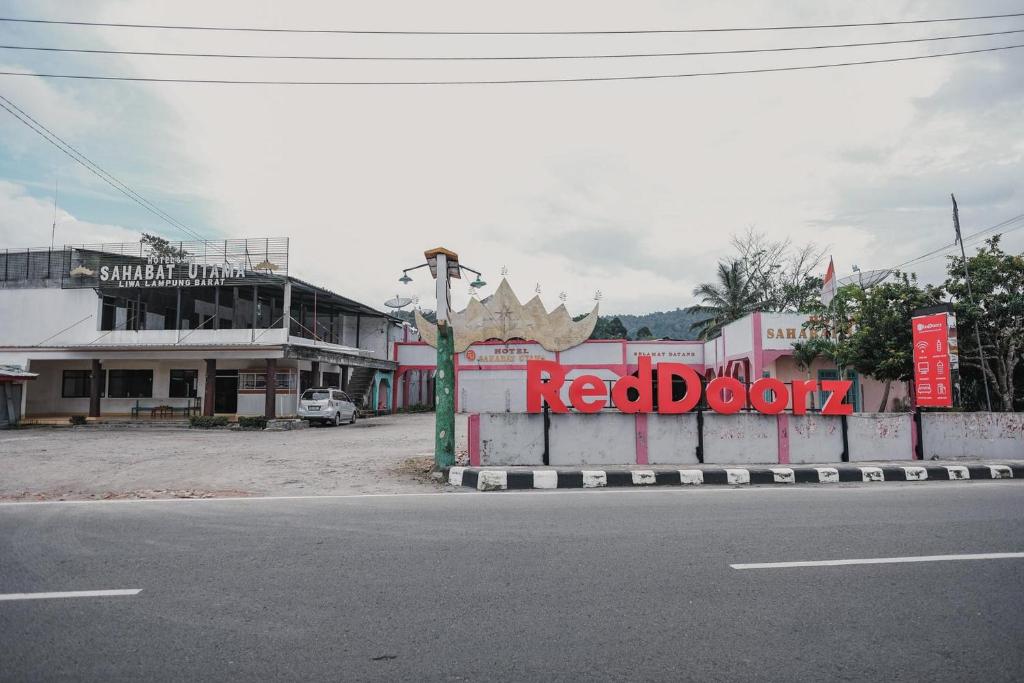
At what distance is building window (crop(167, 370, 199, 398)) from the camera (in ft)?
90.5

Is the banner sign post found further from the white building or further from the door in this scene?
the door

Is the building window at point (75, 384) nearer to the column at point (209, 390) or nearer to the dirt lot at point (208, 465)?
the column at point (209, 390)

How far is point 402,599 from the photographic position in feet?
13.6

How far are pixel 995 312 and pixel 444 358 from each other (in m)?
14.8

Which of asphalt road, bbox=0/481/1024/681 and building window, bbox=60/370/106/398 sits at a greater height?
building window, bbox=60/370/106/398

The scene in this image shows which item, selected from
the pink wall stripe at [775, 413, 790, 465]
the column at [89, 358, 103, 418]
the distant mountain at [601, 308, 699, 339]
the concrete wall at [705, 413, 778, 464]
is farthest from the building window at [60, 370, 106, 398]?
the distant mountain at [601, 308, 699, 339]

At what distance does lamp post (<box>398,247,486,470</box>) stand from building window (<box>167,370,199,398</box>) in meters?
21.2

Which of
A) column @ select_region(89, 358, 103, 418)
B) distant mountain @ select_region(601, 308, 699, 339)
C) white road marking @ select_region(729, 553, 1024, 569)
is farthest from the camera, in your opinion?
distant mountain @ select_region(601, 308, 699, 339)

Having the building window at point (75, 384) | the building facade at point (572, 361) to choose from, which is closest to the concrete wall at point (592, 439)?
the building facade at point (572, 361)

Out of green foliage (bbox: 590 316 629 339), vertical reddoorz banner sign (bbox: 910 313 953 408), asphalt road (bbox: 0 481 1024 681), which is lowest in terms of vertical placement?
asphalt road (bbox: 0 481 1024 681)

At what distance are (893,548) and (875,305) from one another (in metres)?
14.4

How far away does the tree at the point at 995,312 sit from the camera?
15828mm

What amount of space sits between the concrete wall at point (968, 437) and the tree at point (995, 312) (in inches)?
194

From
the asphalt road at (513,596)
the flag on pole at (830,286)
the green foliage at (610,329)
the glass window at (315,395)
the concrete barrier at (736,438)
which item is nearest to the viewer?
the asphalt road at (513,596)
